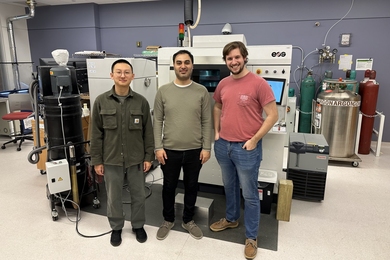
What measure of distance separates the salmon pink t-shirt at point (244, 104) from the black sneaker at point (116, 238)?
1.20m

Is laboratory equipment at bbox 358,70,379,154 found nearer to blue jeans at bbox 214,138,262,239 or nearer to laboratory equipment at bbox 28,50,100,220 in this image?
blue jeans at bbox 214,138,262,239

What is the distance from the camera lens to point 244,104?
1.93 m

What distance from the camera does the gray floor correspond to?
84.3 inches

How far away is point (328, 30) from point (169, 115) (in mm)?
4027

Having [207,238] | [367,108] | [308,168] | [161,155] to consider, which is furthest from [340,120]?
[161,155]

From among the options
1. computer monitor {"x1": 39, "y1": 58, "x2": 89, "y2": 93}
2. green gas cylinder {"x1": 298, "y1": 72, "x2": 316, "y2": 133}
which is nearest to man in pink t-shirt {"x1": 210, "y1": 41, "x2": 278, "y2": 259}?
computer monitor {"x1": 39, "y1": 58, "x2": 89, "y2": 93}

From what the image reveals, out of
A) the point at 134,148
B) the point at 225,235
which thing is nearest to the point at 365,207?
the point at 225,235

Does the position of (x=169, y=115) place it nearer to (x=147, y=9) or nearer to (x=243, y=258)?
(x=243, y=258)

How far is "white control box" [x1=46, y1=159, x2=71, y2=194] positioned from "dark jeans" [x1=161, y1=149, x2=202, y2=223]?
3.10 feet

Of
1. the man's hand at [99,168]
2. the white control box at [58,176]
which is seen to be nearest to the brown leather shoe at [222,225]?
the man's hand at [99,168]

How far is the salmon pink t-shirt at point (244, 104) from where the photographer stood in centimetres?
191

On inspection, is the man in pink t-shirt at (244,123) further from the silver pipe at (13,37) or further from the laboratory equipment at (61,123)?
the silver pipe at (13,37)

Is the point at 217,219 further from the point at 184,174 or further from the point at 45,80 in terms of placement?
the point at 45,80

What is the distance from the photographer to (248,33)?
17.0ft
